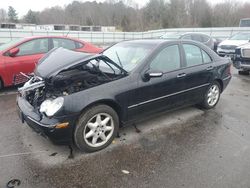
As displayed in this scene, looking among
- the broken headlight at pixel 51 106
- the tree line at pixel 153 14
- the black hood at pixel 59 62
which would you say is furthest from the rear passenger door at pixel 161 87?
the tree line at pixel 153 14

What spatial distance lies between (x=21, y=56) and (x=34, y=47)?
1.51 feet

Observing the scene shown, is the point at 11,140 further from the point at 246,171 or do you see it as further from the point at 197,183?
the point at 246,171

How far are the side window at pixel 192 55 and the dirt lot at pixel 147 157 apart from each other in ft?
3.61

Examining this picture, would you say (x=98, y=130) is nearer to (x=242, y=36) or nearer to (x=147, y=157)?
(x=147, y=157)

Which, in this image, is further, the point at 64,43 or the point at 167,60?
the point at 64,43

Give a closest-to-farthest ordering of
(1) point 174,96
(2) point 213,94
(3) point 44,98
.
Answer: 1. (3) point 44,98
2. (1) point 174,96
3. (2) point 213,94

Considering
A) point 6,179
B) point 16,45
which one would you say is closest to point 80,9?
point 16,45

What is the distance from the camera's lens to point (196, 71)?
14.8 ft

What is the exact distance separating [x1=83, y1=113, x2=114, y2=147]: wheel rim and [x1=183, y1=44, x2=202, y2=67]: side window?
6.47ft

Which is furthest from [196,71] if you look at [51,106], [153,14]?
[153,14]

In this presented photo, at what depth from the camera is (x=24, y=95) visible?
3686 millimetres

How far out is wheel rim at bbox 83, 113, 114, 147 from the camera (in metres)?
3.30

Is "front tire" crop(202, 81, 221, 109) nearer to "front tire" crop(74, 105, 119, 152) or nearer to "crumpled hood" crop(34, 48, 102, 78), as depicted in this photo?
"front tire" crop(74, 105, 119, 152)

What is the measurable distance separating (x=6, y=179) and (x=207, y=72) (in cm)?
390
